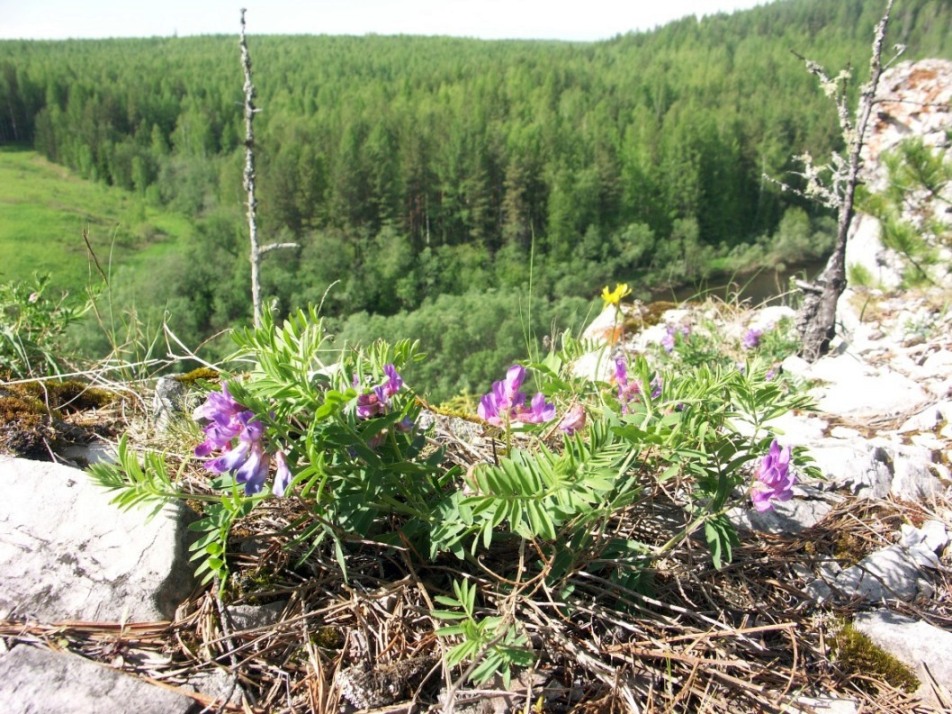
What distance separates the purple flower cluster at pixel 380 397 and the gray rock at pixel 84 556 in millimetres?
518

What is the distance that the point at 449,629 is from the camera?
1.25m

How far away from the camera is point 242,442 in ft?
4.23

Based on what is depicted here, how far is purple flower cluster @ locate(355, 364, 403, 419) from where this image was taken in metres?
1.43

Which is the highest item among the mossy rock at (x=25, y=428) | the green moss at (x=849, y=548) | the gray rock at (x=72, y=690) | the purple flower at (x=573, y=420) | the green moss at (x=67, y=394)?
the purple flower at (x=573, y=420)

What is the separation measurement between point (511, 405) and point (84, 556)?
103 centimetres

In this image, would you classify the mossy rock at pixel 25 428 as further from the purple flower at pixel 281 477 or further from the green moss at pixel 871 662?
the green moss at pixel 871 662

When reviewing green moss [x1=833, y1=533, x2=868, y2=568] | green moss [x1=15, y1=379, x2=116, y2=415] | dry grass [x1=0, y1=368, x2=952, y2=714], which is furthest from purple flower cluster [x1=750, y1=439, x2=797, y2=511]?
green moss [x1=15, y1=379, x2=116, y2=415]

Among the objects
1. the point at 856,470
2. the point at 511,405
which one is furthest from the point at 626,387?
the point at 856,470

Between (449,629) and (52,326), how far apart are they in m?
2.32

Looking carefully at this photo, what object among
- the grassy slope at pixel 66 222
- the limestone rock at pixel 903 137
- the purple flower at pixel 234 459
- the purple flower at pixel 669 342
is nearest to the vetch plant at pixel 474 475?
the purple flower at pixel 234 459

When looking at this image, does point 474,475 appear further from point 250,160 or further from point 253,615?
point 250,160

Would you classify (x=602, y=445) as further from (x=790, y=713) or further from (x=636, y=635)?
(x=790, y=713)

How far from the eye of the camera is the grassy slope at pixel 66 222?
41953mm

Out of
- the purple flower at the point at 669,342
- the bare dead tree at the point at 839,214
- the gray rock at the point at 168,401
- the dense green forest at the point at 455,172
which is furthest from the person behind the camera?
the dense green forest at the point at 455,172
